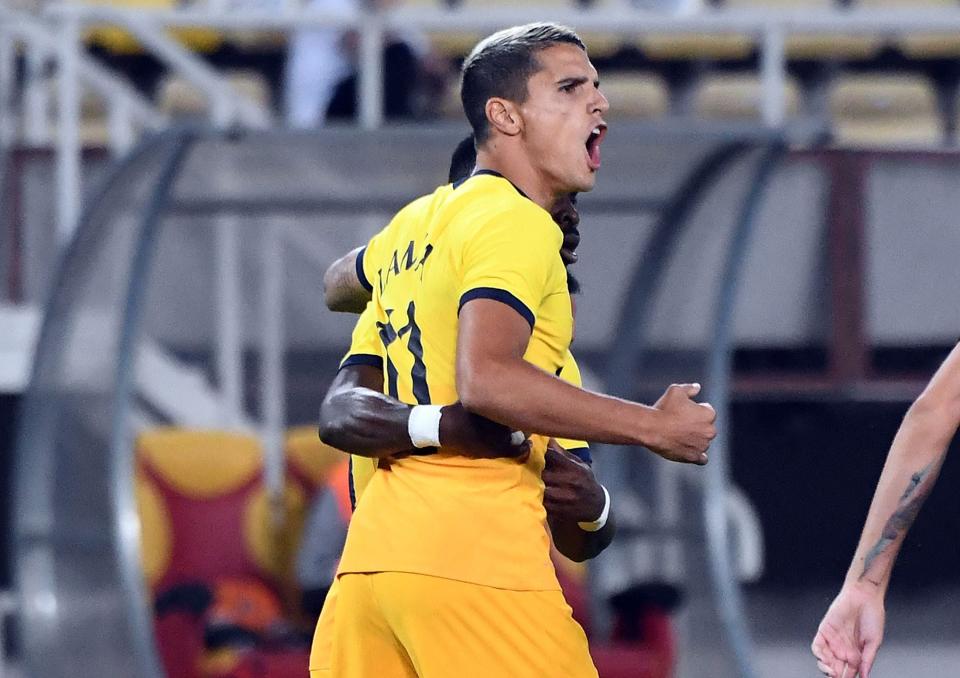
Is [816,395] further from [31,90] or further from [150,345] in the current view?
[31,90]

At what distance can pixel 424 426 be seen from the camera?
315 centimetres

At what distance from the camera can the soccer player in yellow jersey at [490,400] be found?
2.97 m

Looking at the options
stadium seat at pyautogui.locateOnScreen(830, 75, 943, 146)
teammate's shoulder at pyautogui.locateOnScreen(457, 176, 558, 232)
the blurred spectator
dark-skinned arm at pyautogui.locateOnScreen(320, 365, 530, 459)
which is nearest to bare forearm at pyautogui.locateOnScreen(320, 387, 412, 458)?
dark-skinned arm at pyautogui.locateOnScreen(320, 365, 530, 459)

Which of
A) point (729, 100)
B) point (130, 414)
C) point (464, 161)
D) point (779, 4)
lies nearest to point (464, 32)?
point (729, 100)

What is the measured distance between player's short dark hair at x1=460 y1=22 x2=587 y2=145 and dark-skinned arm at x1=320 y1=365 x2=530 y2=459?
0.48m

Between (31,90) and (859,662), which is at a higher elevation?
(31,90)

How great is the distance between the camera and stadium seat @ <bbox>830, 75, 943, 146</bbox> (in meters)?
10.2

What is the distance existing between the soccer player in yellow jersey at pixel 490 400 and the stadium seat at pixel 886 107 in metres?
7.14

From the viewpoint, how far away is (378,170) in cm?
690

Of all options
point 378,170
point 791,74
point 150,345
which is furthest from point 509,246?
point 791,74

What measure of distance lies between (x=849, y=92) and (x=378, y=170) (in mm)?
4106

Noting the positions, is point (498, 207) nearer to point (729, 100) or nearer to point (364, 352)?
point (364, 352)

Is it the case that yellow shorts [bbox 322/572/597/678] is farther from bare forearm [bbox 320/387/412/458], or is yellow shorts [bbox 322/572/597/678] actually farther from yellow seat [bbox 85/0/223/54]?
yellow seat [bbox 85/0/223/54]

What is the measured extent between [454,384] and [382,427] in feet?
0.48
